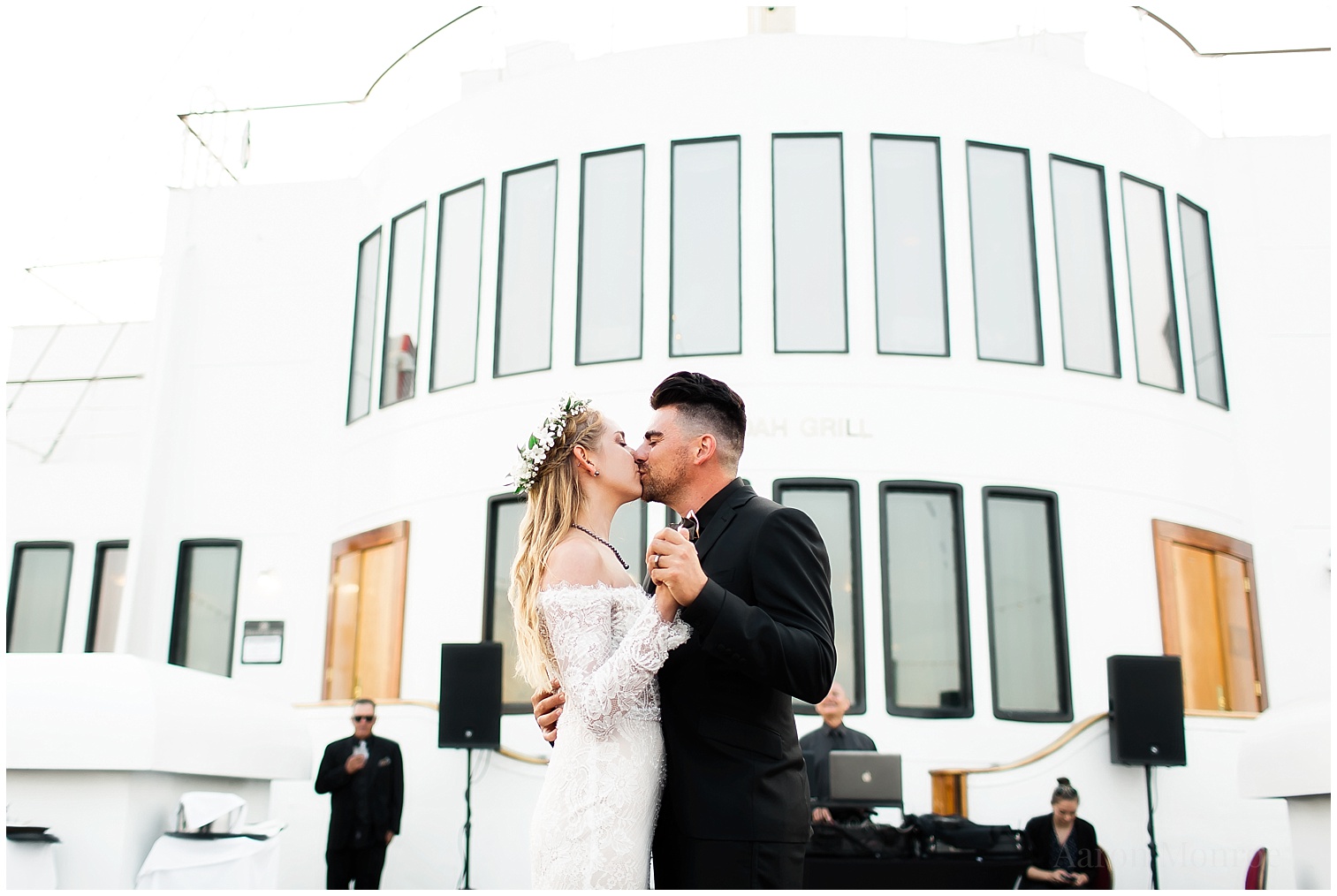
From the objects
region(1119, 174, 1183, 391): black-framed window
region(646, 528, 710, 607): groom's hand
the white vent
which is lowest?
region(646, 528, 710, 607): groom's hand

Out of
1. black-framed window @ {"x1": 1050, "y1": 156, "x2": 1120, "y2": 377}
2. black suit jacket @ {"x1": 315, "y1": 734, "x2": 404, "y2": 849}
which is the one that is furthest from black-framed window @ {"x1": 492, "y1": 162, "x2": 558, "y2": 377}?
black-framed window @ {"x1": 1050, "y1": 156, "x2": 1120, "y2": 377}

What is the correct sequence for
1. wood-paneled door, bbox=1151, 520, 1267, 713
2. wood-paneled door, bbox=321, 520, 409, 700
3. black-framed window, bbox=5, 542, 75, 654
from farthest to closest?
black-framed window, bbox=5, 542, 75, 654 < wood-paneled door, bbox=321, 520, 409, 700 < wood-paneled door, bbox=1151, 520, 1267, 713

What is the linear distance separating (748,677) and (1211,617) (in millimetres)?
9519

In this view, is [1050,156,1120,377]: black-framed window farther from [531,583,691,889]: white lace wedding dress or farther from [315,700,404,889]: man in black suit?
[531,583,691,889]: white lace wedding dress

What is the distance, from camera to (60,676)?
4938mm

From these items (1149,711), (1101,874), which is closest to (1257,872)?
(1101,874)

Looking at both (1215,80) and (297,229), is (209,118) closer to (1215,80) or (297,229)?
(297,229)

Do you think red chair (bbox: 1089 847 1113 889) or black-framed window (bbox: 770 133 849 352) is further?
black-framed window (bbox: 770 133 849 352)

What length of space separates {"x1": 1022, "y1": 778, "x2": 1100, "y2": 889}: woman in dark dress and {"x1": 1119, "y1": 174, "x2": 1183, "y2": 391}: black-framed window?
446 centimetres

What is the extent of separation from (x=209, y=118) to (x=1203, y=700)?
503 inches

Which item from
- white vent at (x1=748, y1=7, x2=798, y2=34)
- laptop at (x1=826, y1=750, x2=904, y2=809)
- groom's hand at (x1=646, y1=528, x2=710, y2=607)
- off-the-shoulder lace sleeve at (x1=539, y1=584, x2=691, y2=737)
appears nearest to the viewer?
groom's hand at (x1=646, y1=528, x2=710, y2=607)

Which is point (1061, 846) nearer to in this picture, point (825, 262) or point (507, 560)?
point (507, 560)

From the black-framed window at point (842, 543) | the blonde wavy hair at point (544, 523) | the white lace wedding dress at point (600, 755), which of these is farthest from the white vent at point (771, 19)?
the white lace wedding dress at point (600, 755)

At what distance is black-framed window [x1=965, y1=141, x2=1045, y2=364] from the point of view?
10.6 m
